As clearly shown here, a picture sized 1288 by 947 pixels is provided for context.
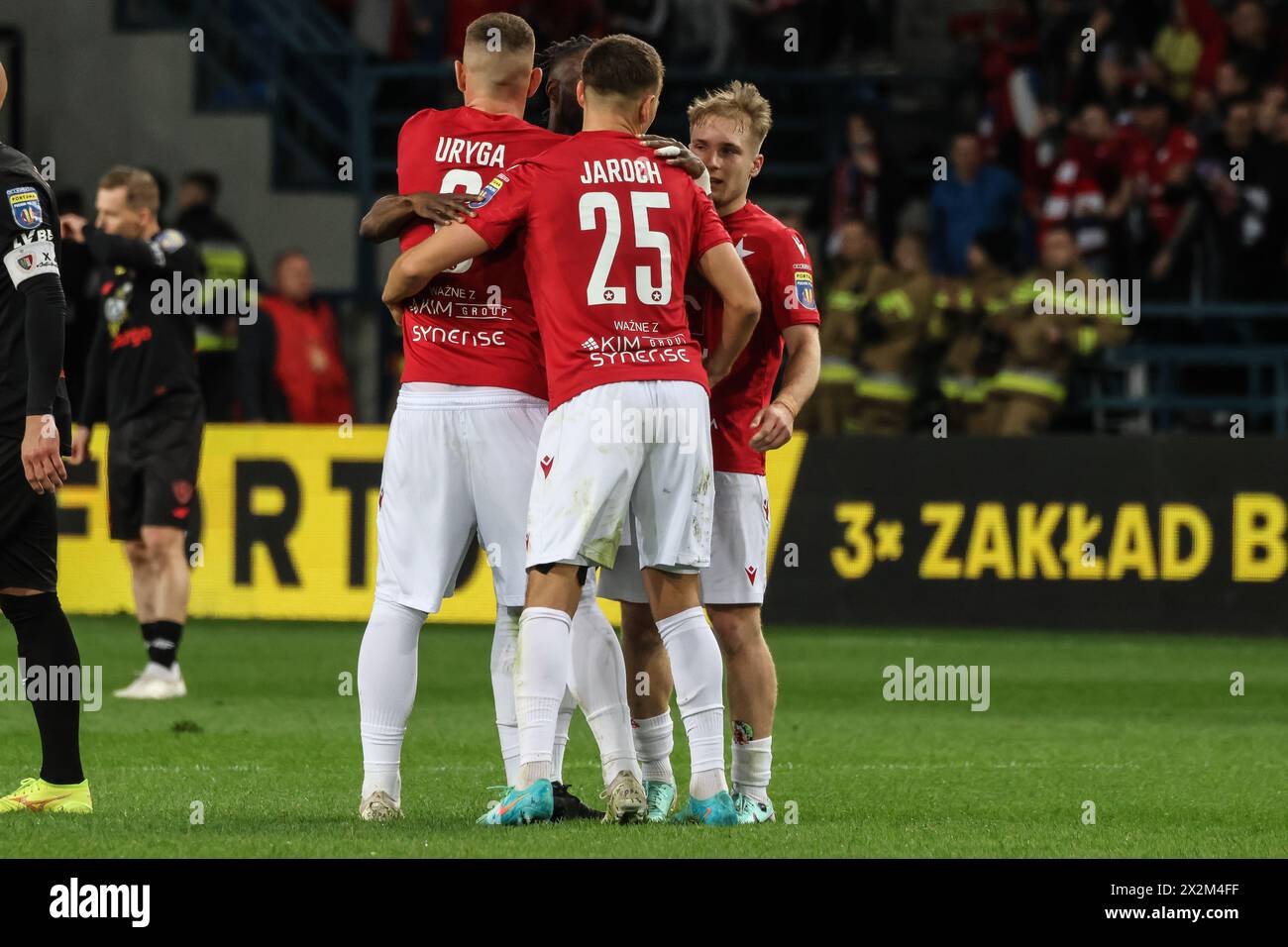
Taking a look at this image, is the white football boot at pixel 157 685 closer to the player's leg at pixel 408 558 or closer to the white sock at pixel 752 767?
the player's leg at pixel 408 558

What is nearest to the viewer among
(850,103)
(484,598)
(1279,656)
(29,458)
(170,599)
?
(29,458)

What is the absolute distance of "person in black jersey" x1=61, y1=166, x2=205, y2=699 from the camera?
1097cm

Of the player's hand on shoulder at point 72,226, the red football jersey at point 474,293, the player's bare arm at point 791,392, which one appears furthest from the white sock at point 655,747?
the player's hand on shoulder at point 72,226

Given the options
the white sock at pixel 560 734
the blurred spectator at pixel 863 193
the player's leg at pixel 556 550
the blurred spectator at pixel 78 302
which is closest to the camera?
the player's leg at pixel 556 550

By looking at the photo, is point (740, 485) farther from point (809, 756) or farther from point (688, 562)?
point (809, 756)

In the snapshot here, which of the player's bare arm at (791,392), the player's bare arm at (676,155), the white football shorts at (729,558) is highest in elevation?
the player's bare arm at (676,155)

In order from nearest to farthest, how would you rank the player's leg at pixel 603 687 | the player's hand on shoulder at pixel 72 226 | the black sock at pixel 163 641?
1. the player's leg at pixel 603 687
2. the player's hand on shoulder at pixel 72 226
3. the black sock at pixel 163 641

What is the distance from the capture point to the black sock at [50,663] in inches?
267

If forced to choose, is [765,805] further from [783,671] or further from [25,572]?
[783,671]

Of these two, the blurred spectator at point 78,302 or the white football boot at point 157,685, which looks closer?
the white football boot at point 157,685

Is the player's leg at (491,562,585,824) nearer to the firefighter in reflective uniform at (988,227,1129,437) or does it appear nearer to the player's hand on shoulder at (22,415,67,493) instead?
the player's hand on shoulder at (22,415,67,493)
